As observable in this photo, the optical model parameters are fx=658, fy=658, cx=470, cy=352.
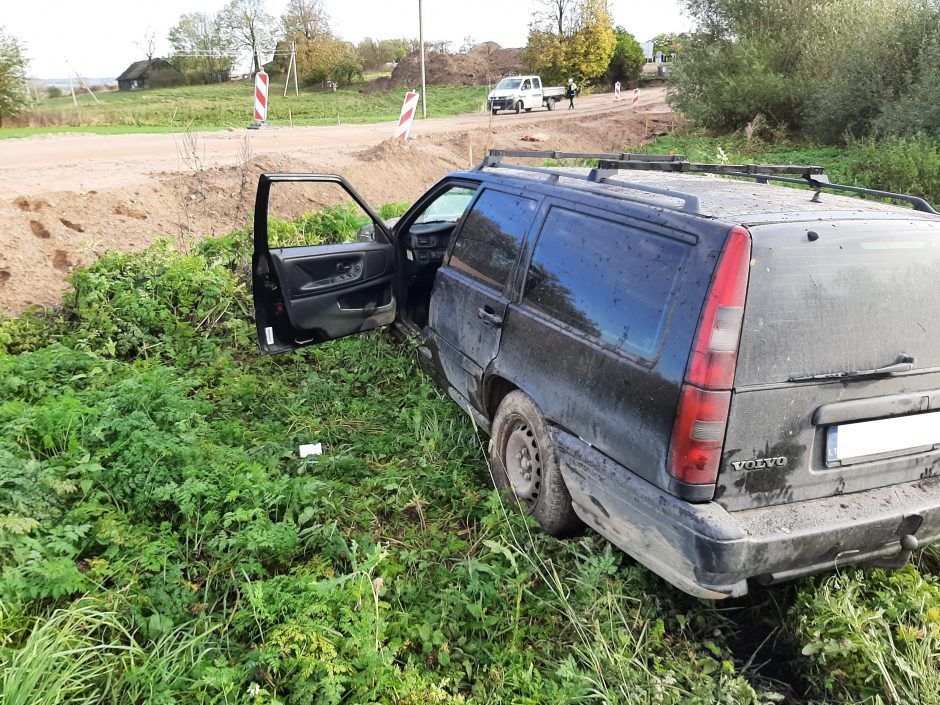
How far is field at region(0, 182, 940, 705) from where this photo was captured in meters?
2.37

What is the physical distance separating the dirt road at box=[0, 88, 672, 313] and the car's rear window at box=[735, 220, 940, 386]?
6280 millimetres

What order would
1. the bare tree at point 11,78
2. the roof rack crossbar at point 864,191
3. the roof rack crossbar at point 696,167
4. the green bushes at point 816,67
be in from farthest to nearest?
the bare tree at point 11,78
the green bushes at point 816,67
the roof rack crossbar at point 696,167
the roof rack crossbar at point 864,191

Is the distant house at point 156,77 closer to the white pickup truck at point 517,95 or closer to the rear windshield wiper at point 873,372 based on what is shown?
the white pickup truck at point 517,95

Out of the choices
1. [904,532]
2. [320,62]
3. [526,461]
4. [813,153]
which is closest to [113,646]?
[526,461]

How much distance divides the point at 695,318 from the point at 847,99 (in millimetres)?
18767


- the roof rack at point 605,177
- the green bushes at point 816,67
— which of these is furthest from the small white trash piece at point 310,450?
the green bushes at point 816,67

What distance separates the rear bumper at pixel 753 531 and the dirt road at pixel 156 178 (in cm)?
591

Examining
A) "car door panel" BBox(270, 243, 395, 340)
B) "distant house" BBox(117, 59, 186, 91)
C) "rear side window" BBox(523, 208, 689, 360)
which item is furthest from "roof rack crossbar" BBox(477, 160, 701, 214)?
"distant house" BBox(117, 59, 186, 91)

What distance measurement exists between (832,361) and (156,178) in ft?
36.7

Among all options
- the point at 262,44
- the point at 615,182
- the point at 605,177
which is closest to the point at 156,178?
the point at 605,177

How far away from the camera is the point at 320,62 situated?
168 ft

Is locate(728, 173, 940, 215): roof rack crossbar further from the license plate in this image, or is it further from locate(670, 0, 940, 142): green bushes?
locate(670, 0, 940, 142): green bushes

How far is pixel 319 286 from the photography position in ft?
15.1

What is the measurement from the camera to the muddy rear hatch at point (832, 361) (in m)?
2.29
